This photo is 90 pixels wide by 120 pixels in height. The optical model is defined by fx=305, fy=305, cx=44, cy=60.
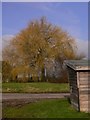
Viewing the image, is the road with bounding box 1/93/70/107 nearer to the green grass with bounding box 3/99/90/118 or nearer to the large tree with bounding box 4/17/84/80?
the green grass with bounding box 3/99/90/118

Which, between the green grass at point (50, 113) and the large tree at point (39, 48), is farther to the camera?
the large tree at point (39, 48)

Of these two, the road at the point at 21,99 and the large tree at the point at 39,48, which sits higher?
the large tree at the point at 39,48

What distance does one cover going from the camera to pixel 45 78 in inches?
1849

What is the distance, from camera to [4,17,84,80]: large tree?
153 ft

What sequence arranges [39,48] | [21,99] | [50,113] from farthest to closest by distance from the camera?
1. [39,48]
2. [21,99]
3. [50,113]

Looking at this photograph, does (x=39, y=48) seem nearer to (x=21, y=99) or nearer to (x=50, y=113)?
(x=21, y=99)

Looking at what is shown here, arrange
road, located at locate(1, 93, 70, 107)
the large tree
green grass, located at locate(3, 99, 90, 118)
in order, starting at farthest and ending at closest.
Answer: the large tree
road, located at locate(1, 93, 70, 107)
green grass, located at locate(3, 99, 90, 118)

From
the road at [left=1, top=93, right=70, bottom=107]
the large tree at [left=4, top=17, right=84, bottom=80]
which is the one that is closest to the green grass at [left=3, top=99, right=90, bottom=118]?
the road at [left=1, top=93, right=70, bottom=107]

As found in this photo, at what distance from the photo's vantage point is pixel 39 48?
158 feet

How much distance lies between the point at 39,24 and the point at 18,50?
18.5 feet

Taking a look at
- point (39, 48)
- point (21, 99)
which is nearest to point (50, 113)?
point (21, 99)

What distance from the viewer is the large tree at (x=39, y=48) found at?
4659cm

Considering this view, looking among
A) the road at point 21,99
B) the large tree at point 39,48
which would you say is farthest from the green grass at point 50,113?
the large tree at point 39,48

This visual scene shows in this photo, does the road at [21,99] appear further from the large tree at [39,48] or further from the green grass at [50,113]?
the large tree at [39,48]
